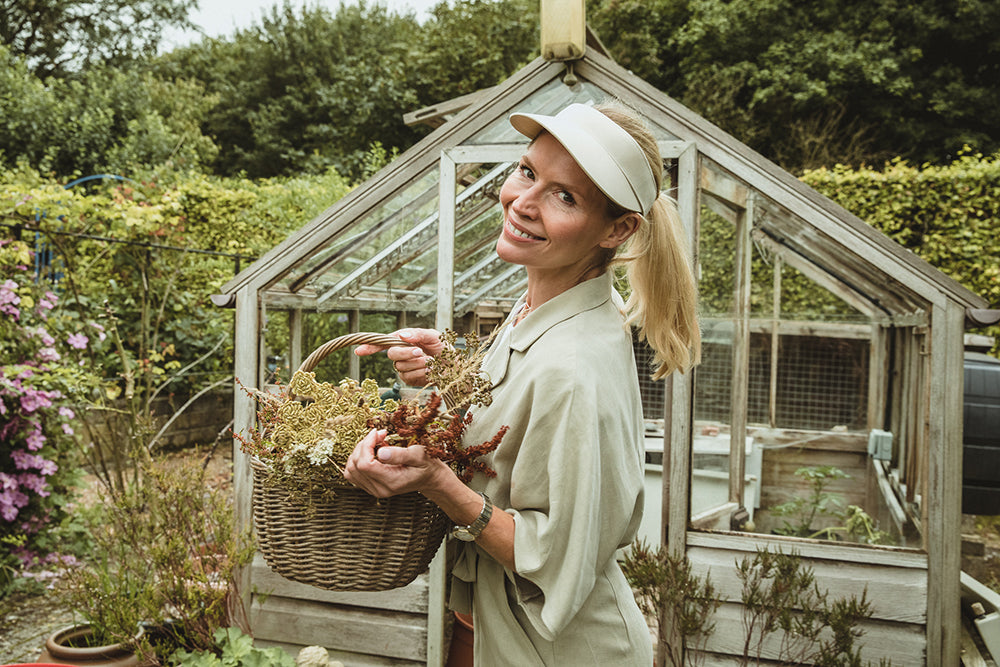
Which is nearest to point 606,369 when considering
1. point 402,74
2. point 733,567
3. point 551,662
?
point 551,662

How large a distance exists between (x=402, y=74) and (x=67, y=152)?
23.7 feet

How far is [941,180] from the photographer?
7.22m

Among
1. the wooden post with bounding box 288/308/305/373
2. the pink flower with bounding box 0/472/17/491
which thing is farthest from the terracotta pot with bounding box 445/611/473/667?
the pink flower with bounding box 0/472/17/491

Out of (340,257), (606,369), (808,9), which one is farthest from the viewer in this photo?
(808,9)

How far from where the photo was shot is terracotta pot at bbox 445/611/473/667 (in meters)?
1.89

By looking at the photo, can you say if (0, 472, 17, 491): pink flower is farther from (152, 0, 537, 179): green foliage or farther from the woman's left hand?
(152, 0, 537, 179): green foliage

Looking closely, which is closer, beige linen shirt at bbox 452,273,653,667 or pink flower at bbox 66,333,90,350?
beige linen shirt at bbox 452,273,653,667

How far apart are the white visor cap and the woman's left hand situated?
535 millimetres

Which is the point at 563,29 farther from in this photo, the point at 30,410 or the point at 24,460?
the point at 24,460

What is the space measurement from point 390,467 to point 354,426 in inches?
7.0

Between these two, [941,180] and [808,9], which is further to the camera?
[808,9]

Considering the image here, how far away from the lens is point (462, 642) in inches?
75.5

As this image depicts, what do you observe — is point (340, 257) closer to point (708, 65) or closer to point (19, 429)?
point (19, 429)

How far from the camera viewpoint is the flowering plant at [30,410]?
4023mm
